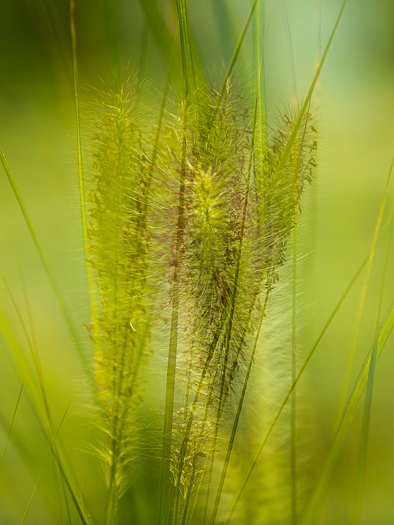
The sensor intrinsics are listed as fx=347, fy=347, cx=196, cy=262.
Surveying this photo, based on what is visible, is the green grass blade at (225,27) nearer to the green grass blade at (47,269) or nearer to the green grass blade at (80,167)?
the green grass blade at (80,167)

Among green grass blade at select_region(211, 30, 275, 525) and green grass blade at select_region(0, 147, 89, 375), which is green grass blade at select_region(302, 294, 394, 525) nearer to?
green grass blade at select_region(211, 30, 275, 525)

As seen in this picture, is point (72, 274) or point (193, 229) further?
point (72, 274)

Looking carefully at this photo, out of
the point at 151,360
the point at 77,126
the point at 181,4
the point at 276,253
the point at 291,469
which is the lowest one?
the point at 291,469

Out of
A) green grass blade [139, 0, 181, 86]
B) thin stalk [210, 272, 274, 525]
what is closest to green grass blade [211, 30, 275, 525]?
thin stalk [210, 272, 274, 525]

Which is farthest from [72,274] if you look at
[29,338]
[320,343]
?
[320,343]

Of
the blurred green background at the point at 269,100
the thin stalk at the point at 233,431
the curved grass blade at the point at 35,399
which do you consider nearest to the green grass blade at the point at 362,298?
the blurred green background at the point at 269,100

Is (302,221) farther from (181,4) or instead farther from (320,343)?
(181,4)
